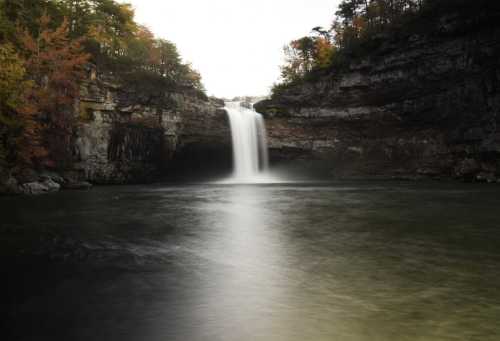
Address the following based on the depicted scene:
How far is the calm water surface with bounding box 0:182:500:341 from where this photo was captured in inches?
121

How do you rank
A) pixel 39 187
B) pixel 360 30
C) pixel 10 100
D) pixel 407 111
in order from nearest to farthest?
pixel 10 100, pixel 39 187, pixel 407 111, pixel 360 30

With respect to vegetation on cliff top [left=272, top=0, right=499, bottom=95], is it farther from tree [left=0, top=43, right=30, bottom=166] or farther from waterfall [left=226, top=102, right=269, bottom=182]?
tree [left=0, top=43, right=30, bottom=166]

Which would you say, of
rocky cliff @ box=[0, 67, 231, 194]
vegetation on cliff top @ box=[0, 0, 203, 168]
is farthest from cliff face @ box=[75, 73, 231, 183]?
vegetation on cliff top @ box=[0, 0, 203, 168]

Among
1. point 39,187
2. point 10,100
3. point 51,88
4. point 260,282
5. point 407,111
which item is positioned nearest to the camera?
point 260,282

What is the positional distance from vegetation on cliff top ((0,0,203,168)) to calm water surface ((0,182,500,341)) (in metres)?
12.7

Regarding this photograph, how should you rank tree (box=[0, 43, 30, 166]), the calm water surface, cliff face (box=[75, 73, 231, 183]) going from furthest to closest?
cliff face (box=[75, 73, 231, 183])
tree (box=[0, 43, 30, 166])
the calm water surface

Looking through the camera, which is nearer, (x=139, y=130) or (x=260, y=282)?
(x=260, y=282)

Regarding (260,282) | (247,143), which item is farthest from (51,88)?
(260,282)

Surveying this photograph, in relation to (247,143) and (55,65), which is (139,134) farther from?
(247,143)

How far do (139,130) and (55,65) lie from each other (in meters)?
8.55

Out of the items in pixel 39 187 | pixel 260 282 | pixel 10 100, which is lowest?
pixel 260 282

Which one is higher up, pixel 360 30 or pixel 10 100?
pixel 360 30

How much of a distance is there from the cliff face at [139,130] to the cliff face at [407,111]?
243 inches

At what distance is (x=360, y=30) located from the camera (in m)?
39.5
